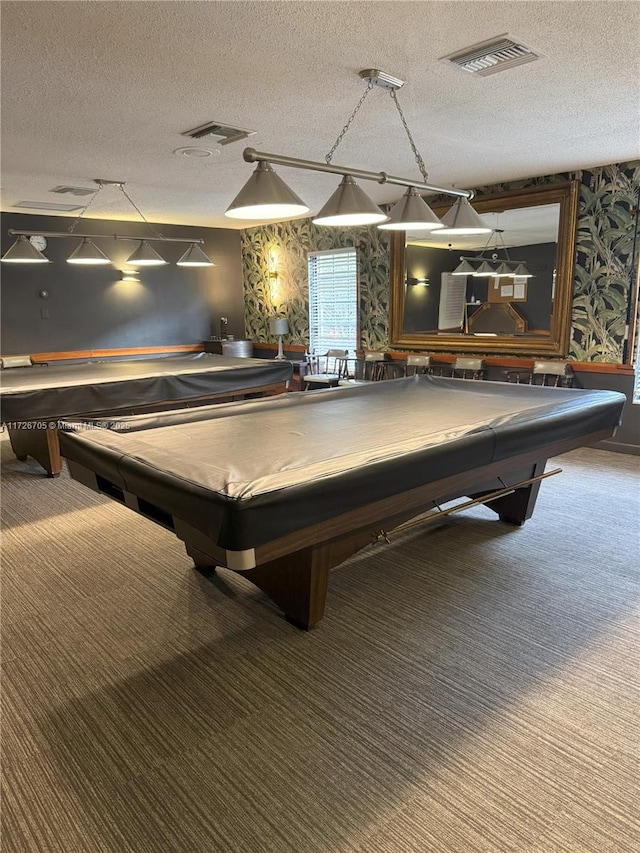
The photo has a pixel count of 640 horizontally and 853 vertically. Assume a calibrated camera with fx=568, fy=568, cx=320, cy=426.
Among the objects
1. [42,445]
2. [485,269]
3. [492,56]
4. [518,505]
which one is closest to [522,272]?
[485,269]

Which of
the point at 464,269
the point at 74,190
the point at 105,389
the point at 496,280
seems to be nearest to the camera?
the point at 105,389

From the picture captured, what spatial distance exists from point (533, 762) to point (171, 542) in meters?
2.36

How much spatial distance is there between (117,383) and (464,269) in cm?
395

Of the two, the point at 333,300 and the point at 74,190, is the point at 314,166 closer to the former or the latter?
the point at 74,190

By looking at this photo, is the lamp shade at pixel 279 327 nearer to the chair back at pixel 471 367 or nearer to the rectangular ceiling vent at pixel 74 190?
the chair back at pixel 471 367

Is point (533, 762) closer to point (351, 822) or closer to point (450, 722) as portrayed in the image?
point (450, 722)

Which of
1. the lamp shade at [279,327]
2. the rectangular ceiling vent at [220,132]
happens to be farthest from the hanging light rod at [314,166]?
the lamp shade at [279,327]

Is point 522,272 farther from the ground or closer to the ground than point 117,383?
farther from the ground

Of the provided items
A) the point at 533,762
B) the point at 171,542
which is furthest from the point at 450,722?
the point at 171,542

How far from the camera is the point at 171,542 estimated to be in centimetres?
347

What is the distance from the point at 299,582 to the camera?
2428 millimetres

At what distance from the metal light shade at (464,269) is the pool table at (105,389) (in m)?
2.25

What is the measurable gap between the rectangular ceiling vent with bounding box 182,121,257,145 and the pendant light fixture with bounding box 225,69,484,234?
786mm

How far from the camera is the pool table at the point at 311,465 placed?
1.79 m
